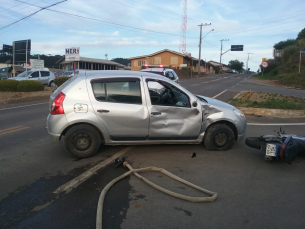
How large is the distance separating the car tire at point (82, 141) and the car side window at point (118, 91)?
2.19ft

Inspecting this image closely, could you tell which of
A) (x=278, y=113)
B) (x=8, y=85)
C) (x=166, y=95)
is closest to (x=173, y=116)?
(x=166, y=95)

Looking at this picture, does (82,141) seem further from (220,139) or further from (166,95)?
(220,139)

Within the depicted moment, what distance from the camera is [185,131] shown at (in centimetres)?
577

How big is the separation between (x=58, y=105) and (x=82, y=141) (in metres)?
0.83

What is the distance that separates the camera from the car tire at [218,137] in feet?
19.4

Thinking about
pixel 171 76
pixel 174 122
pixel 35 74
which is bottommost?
pixel 174 122

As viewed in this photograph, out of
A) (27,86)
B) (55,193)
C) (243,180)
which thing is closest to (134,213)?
(55,193)

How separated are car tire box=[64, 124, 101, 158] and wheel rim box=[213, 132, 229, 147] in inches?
96.7

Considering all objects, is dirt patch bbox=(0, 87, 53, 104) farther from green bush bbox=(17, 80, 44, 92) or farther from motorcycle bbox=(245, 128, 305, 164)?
motorcycle bbox=(245, 128, 305, 164)

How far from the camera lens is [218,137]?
5973 mm

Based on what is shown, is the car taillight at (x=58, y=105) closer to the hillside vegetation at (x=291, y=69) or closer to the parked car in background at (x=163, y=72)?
the parked car in background at (x=163, y=72)

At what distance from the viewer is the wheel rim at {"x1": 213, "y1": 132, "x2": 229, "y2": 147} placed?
19.6ft

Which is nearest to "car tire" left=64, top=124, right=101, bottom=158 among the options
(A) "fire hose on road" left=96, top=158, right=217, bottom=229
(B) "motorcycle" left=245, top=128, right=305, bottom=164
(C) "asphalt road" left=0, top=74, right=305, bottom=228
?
(C) "asphalt road" left=0, top=74, right=305, bottom=228

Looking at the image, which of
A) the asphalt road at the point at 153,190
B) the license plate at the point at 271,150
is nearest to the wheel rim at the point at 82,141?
the asphalt road at the point at 153,190
